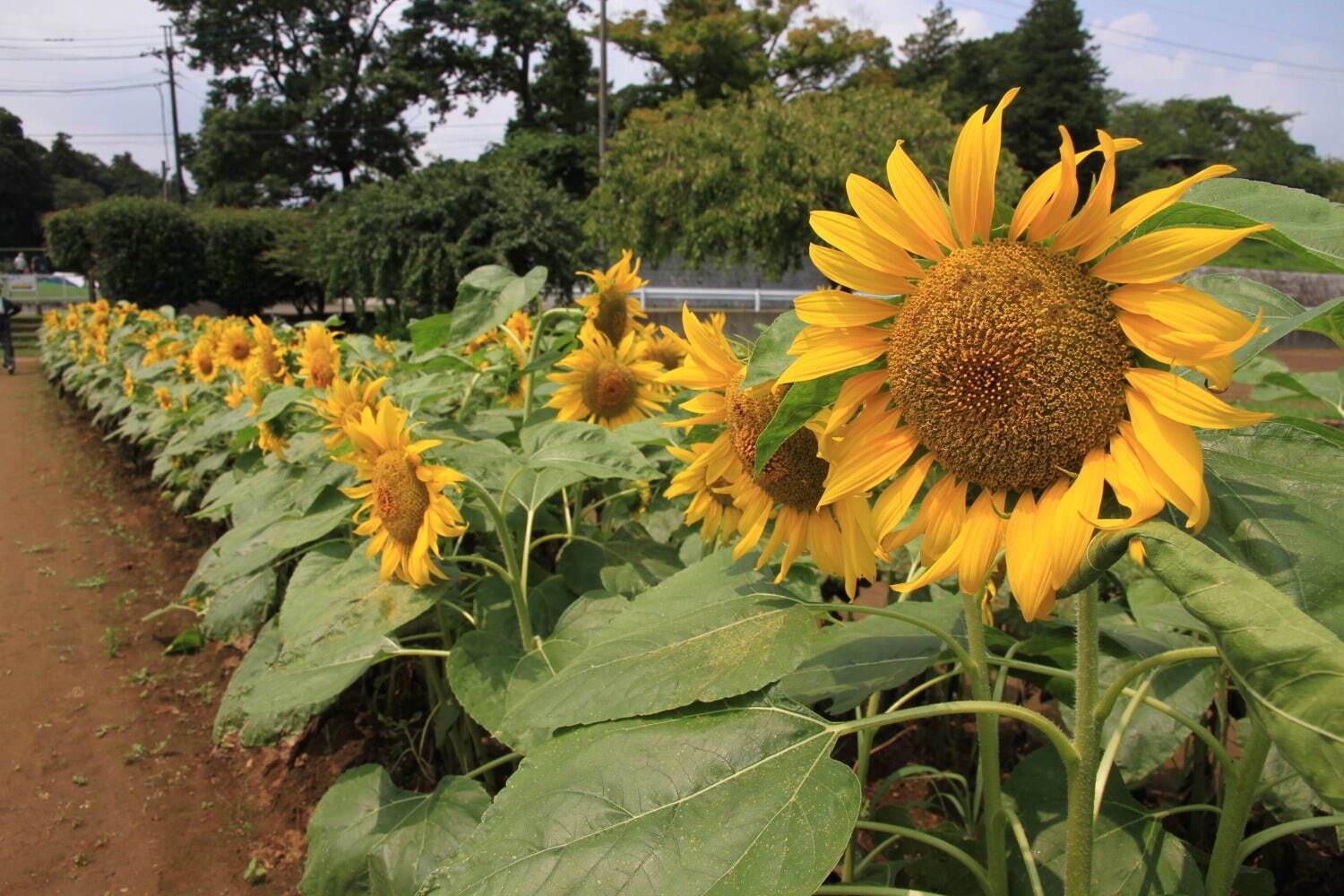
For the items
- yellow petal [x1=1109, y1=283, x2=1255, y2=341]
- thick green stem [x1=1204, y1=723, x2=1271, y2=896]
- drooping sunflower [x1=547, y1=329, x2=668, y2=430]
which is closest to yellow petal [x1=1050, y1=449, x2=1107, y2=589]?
yellow petal [x1=1109, y1=283, x2=1255, y2=341]

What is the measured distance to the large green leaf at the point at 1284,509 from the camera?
790 millimetres

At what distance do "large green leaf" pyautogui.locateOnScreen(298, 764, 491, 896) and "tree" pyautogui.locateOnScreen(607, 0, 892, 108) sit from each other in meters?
32.1

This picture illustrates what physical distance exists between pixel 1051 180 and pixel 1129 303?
129mm

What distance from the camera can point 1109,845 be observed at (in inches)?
50.8

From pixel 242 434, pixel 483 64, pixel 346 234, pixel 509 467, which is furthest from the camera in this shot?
pixel 483 64

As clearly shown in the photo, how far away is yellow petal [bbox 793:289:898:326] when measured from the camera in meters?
0.92

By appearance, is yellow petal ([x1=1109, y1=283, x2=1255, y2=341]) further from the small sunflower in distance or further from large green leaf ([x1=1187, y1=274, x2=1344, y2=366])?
the small sunflower in distance

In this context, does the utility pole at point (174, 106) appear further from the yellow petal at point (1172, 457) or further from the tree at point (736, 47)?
the yellow petal at point (1172, 457)

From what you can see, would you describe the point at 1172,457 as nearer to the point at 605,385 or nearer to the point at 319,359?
the point at 605,385

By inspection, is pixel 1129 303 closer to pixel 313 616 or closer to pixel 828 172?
pixel 313 616

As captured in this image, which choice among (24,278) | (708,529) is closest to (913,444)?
(708,529)

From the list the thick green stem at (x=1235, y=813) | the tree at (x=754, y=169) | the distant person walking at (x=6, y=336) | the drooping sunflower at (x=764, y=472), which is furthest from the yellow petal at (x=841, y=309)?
the distant person walking at (x=6, y=336)

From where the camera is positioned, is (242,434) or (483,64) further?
(483,64)

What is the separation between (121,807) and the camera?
2.85 meters
